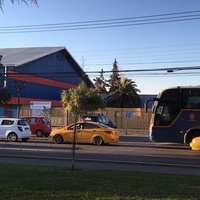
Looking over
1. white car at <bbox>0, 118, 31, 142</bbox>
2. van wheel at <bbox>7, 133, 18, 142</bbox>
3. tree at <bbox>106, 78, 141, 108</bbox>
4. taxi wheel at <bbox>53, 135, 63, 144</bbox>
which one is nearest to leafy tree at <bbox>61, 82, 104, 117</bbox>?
white car at <bbox>0, 118, 31, 142</bbox>

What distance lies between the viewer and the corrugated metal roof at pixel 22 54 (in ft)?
173

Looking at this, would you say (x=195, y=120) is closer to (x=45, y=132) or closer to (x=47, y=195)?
(x=45, y=132)

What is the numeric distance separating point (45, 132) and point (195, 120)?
12.8 metres

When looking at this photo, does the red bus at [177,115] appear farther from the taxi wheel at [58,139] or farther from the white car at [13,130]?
the white car at [13,130]

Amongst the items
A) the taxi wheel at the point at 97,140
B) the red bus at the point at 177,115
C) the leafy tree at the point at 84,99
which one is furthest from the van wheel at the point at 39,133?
the red bus at the point at 177,115

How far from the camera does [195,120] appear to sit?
2097cm

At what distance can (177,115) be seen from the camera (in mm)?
21500

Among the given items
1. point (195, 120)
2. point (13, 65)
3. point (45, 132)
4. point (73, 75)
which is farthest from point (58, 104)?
point (195, 120)

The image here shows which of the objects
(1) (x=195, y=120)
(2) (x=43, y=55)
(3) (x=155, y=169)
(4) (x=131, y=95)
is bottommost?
(3) (x=155, y=169)

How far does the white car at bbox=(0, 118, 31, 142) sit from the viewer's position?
25641 millimetres

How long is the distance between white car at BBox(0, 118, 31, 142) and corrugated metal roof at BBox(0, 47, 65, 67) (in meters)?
26.2

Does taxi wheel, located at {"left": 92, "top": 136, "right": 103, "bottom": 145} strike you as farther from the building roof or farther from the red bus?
the building roof

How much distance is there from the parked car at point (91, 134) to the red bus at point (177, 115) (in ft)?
8.74

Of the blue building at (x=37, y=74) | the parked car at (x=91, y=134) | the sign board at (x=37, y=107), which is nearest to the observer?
the parked car at (x=91, y=134)
